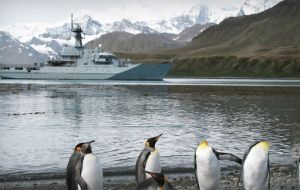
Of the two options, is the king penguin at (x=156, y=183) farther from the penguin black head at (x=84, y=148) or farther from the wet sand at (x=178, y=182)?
the wet sand at (x=178, y=182)

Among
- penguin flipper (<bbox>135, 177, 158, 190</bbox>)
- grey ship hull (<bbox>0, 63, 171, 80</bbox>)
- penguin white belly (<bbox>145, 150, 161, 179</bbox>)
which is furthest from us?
grey ship hull (<bbox>0, 63, 171, 80</bbox>)

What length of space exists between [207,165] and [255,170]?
742 millimetres

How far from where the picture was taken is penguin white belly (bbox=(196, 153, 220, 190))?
25.8 ft

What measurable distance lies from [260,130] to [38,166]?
894cm

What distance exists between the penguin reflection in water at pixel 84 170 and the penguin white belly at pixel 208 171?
5.66 ft

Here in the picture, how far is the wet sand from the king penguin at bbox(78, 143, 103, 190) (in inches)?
→ 82.6

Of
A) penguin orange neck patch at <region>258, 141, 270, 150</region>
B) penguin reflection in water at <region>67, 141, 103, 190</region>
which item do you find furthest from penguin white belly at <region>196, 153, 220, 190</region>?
penguin reflection in water at <region>67, 141, 103, 190</region>

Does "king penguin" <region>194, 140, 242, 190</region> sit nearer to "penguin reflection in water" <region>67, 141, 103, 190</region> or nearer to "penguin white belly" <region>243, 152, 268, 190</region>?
"penguin white belly" <region>243, 152, 268, 190</region>

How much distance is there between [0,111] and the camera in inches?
990

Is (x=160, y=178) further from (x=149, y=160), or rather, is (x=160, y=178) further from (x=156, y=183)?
(x=149, y=160)

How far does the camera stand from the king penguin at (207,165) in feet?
25.8

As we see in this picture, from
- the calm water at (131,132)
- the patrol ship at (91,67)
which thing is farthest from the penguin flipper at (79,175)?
the patrol ship at (91,67)

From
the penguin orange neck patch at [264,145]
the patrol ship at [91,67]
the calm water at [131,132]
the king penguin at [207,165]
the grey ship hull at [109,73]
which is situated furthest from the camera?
the grey ship hull at [109,73]

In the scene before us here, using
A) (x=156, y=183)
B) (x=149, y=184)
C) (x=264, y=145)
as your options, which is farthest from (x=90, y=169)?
(x=264, y=145)
